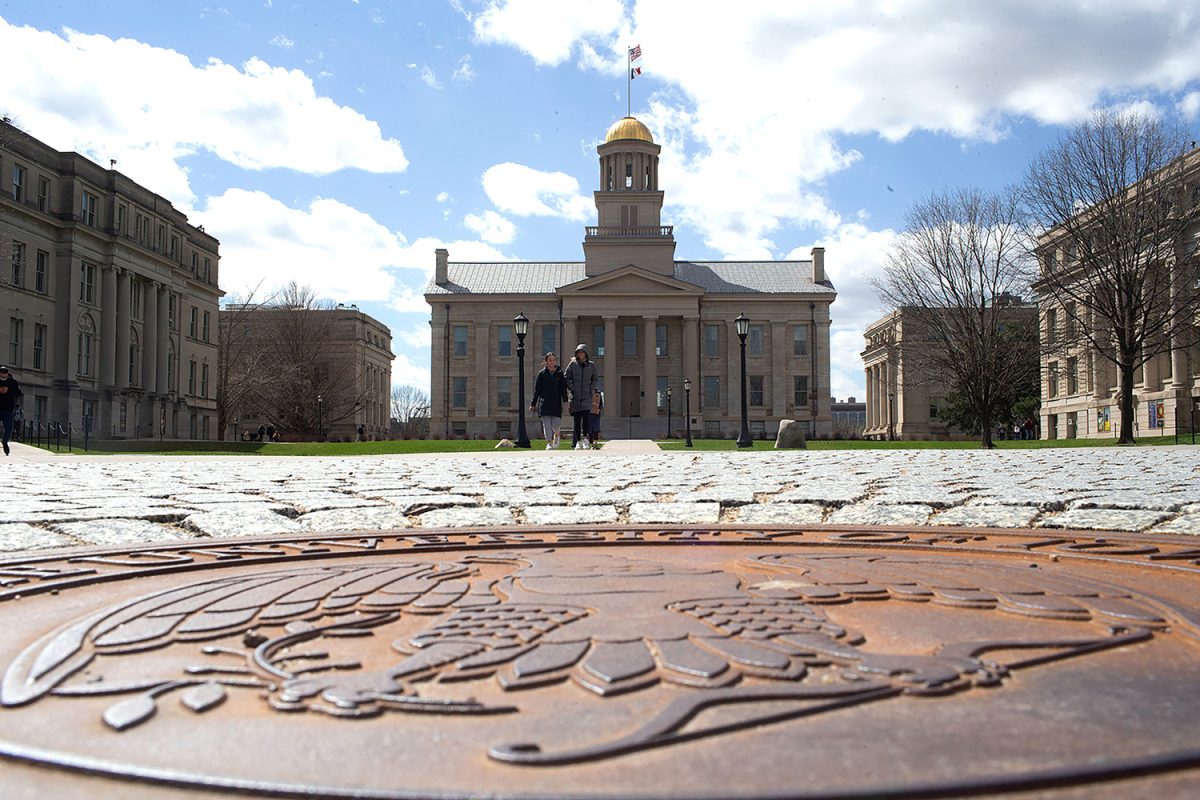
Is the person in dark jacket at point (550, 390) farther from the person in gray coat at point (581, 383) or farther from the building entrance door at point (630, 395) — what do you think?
the building entrance door at point (630, 395)

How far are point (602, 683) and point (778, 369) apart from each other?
67.7 metres

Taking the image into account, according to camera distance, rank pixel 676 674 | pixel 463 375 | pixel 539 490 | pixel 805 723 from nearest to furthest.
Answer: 1. pixel 805 723
2. pixel 676 674
3. pixel 539 490
4. pixel 463 375

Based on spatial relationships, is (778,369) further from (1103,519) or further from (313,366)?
(1103,519)

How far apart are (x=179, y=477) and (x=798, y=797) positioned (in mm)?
9420

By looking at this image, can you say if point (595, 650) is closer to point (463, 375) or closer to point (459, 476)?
point (459, 476)

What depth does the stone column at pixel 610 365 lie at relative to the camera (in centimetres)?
6619

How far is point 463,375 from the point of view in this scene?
68.4 m

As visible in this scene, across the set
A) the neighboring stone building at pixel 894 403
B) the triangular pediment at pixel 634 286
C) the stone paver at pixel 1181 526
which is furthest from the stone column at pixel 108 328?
the stone paver at pixel 1181 526

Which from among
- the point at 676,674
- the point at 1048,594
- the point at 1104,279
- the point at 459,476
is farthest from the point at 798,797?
the point at 1104,279

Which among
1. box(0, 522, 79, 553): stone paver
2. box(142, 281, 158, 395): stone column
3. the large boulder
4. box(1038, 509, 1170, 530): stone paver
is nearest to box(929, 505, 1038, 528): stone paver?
box(1038, 509, 1170, 530): stone paver

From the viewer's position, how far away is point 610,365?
6631 centimetres

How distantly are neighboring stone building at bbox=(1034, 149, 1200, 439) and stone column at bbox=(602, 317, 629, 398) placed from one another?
27.9m

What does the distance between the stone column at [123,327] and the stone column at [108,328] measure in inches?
33.9

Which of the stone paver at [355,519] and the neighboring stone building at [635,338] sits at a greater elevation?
the neighboring stone building at [635,338]
